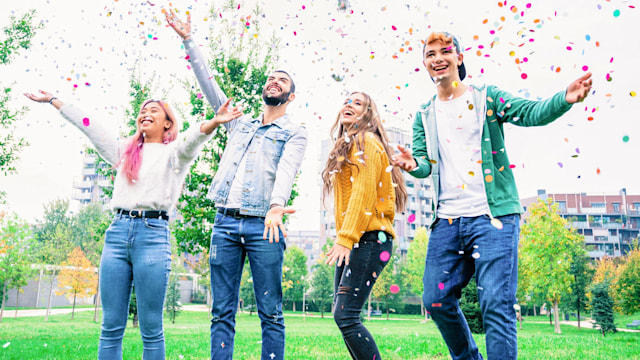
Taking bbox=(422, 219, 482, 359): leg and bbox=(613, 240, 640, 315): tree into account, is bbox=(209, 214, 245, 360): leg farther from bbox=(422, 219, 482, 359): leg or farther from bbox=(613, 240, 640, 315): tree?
bbox=(613, 240, 640, 315): tree

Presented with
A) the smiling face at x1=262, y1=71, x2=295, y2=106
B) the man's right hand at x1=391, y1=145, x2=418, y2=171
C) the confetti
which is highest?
the smiling face at x1=262, y1=71, x2=295, y2=106

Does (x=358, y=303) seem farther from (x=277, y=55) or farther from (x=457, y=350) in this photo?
(x=277, y=55)

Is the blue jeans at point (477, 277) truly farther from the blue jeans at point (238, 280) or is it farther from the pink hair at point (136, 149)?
the pink hair at point (136, 149)

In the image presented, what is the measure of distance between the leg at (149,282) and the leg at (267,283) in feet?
2.22

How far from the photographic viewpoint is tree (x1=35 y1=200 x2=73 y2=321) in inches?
1168

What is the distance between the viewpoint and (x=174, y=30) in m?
3.95

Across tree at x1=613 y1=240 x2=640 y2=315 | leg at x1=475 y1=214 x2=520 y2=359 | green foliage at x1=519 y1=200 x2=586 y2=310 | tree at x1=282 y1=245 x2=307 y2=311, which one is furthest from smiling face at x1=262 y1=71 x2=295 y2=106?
tree at x1=282 y1=245 x2=307 y2=311

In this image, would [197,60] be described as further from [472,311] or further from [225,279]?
[472,311]

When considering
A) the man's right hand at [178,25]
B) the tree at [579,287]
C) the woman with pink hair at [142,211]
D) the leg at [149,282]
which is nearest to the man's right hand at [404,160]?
the woman with pink hair at [142,211]

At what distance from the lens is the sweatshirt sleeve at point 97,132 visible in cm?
363

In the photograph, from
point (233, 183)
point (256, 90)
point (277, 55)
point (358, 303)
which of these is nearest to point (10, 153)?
point (256, 90)

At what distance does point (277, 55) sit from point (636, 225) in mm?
92234

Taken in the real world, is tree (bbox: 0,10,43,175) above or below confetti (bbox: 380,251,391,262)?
above

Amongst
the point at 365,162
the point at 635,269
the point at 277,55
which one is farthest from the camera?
the point at 635,269
